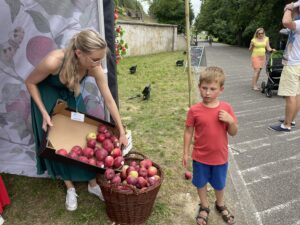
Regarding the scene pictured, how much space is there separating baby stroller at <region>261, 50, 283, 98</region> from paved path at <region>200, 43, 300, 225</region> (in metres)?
1.29

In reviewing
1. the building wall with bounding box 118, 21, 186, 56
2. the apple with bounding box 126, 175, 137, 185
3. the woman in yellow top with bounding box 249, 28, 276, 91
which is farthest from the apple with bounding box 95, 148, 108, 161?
the building wall with bounding box 118, 21, 186, 56

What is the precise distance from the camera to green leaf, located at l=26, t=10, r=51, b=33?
3.35 m

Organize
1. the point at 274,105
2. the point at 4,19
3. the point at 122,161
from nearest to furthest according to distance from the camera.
→ the point at 122,161 < the point at 4,19 < the point at 274,105

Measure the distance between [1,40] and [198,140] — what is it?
2.29 m

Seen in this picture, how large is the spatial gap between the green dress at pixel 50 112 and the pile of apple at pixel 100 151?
21 centimetres

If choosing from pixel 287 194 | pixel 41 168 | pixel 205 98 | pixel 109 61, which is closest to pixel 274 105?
pixel 287 194

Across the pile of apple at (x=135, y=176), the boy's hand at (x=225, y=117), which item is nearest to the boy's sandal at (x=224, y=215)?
the pile of apple at (x=135, y=176)

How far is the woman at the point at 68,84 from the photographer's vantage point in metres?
2.71

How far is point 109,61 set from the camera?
12.9ft

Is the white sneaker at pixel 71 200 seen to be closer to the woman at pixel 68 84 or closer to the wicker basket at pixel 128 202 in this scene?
the woman at pixel 68 84

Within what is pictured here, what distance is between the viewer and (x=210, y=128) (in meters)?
2.73

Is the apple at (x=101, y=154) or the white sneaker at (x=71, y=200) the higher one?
the apple at (x=101, y=154)

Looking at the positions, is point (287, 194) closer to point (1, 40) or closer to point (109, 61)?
point (109, 61)

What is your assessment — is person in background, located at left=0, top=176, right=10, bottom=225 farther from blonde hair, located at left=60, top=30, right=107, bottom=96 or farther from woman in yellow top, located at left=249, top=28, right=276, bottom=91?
woman in yellow top, located at left=249, top=28, right=276, bottom=91
